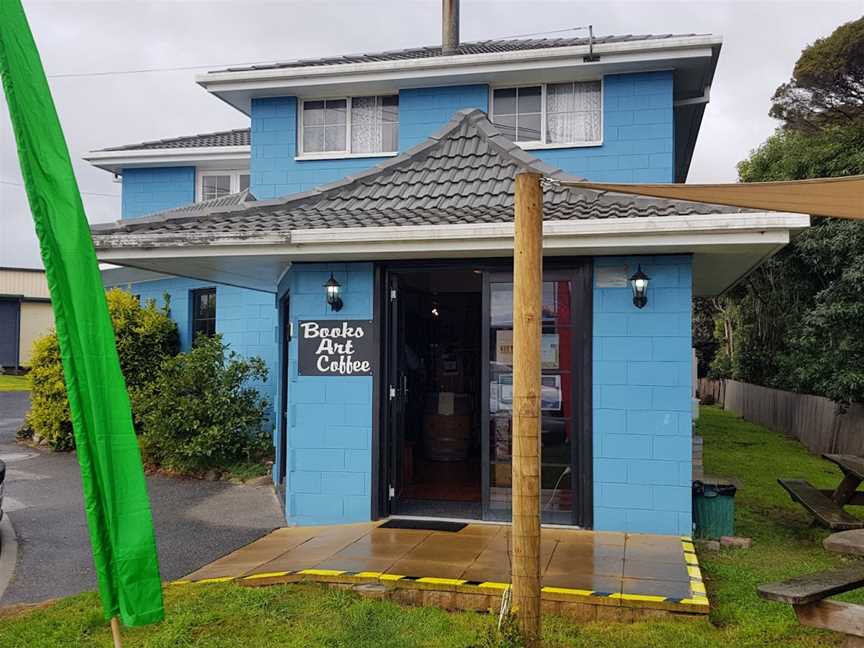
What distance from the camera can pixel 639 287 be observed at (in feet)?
21.4

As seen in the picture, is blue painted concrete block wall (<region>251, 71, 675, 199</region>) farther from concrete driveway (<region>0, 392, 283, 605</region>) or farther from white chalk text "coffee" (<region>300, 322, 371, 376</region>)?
→ concrete driveway (<region>0, 392, 283, 605</region>)

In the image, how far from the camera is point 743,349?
22047 millimetres

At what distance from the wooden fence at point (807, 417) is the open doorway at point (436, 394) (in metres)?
7.54

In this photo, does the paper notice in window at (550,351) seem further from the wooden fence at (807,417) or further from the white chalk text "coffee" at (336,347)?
the wooden fence at (807,417)

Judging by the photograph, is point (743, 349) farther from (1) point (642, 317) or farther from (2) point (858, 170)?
(1) point (642, 317)

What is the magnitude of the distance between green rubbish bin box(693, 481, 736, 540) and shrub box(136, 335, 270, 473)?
19.3 ft

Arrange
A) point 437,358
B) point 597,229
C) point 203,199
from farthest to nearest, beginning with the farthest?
1. point 203,199
2. point 437,358
3. point 597,229

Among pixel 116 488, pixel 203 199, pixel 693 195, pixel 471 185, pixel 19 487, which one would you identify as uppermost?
pixel 203 199

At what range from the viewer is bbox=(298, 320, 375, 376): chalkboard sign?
7102 millimetres

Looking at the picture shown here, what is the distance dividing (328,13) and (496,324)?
33.5 feet

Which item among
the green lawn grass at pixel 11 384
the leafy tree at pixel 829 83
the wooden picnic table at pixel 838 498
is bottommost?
the wooden picnic table at pixel 838 498

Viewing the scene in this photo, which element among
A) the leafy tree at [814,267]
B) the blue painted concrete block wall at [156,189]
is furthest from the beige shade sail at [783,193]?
the blue painted concrete block wall at [156,189]

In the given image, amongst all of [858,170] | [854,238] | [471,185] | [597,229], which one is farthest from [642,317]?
[858,170]

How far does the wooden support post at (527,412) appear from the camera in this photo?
3.65 m
